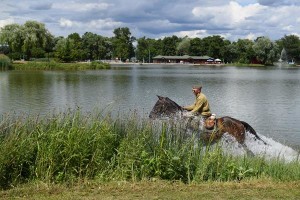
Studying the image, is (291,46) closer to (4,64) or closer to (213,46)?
(213,46)

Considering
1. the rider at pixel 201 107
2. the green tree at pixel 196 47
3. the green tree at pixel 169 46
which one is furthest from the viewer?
the green tree at pixel 169 46

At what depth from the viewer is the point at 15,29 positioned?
3927 inches

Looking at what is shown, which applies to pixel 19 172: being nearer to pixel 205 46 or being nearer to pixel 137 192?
pixel 137 192

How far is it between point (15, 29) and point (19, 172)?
97.9m

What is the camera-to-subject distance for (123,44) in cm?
17725

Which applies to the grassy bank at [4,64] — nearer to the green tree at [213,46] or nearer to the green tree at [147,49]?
the green tree at [213,46]

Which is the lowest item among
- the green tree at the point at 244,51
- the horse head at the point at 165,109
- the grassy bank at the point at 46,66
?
the grassy bank at the point at 46,66

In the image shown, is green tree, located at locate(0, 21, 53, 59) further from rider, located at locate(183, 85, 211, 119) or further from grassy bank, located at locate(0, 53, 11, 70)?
rider, located at locate(183, 85, 211, 119)

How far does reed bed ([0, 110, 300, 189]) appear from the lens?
8086 mm

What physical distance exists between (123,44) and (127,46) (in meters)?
3.94

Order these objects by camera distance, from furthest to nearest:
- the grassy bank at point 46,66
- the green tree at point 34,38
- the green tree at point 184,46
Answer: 1. the green tree at point 184,46
2. the green tree at point 34,38
3. the grassy bank at point 46,66

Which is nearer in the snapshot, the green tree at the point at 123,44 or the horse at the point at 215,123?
the horse at the point at 215,123

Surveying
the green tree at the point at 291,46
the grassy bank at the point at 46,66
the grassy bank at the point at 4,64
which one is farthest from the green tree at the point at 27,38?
the green tree at the point at 291,46

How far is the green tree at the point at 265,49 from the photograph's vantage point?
152000 millimetres
